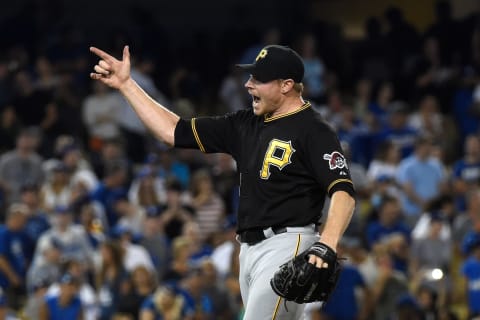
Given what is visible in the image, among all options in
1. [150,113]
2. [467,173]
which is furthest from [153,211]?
[150,113]

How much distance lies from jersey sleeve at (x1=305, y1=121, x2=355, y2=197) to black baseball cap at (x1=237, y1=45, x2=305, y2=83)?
0.87 feet

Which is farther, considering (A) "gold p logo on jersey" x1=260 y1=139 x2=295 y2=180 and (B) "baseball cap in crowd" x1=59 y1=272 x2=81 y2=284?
(B) "baseball cap in crowd" x1=59 y1=272 x2=81 y2=284

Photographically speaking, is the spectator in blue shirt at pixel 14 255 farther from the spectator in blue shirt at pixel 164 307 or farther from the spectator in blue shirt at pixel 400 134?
the spectator in blue shirt at pixel 400 134

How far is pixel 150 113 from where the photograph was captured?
18.8 ft

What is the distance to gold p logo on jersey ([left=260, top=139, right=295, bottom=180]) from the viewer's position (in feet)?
17.6

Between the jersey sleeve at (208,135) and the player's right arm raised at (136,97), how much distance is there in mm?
46

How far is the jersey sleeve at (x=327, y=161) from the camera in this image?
5.21 meters

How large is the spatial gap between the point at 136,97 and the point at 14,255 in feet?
19.6

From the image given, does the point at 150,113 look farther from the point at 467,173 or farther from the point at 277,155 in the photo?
the point at 467,173

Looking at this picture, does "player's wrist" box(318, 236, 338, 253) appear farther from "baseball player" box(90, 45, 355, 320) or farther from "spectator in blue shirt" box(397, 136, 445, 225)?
"spectator in blue shirt" box(397, 136, 445, 225)

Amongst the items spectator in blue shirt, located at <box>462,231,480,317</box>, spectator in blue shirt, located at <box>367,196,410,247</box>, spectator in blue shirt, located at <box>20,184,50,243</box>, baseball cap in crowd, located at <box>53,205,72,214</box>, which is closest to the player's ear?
spectator in blue shirt, located at <box>462,231,480,317</box>

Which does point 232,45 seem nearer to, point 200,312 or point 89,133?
point 89,133

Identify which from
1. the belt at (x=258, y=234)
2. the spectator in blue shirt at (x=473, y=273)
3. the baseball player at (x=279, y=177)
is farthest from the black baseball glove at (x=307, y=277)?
the spectator in blue shirt at (x=473, y=273)

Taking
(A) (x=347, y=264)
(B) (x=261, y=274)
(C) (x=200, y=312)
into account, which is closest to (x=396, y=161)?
(A) (x=347, y=264)
